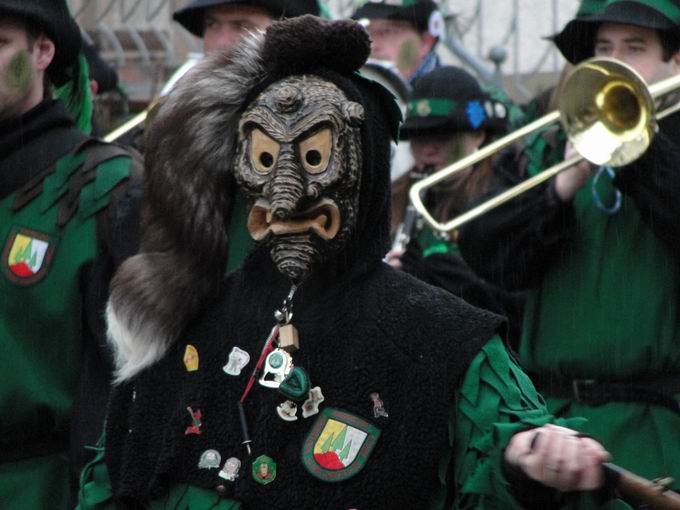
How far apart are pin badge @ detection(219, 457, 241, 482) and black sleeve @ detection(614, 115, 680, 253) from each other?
214cm

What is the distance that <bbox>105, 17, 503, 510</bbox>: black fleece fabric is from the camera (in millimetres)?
3395

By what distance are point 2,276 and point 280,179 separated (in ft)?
4.80

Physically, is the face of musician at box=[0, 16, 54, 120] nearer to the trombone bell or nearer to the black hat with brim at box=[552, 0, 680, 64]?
the trombone bell

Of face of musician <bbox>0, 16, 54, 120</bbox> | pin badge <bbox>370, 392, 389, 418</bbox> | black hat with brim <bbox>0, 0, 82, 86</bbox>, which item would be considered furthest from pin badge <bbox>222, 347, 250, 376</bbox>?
black hat with brim <bbox>0, 0, 82, 86</bbox>

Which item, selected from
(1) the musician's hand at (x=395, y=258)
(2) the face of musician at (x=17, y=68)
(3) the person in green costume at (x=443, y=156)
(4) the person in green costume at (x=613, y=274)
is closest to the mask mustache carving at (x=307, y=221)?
(2) the face of musician at (x=17, y=68)

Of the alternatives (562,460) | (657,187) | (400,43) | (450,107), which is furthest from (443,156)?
(562,460)

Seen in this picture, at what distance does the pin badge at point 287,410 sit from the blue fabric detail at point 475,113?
375 cm

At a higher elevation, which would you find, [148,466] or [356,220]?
[356,220]

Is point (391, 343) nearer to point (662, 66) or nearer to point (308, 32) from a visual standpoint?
point (308, 32)

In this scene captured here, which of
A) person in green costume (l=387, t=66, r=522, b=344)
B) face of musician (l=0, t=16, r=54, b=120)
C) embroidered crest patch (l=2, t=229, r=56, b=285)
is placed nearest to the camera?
embroidered crest patch (l=2, t=229, r=56, b=285)

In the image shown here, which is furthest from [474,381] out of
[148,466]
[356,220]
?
[148,466]

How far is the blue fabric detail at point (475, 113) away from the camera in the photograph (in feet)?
23.3

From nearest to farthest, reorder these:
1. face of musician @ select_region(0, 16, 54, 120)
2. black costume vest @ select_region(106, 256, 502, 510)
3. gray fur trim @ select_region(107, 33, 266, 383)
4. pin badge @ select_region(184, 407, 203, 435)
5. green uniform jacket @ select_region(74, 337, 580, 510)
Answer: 1. green uniform jacket @ select_region(74, 337, 580, 510)
2. black costume vest @ select_region(106, 256, 502, 510)
3. pin badge @ select_region(184, 407, 203, 435)
4. gray fur trim @ select_region(107, 33, 266, 383)
5. face of musician @ select_region(0, 16, 54, 120)

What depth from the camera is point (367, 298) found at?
141 inches
